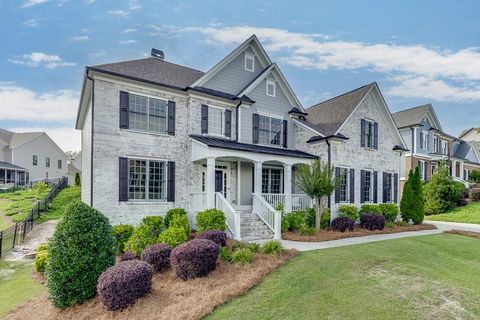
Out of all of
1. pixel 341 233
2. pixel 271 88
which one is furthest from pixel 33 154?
pixel 341 233

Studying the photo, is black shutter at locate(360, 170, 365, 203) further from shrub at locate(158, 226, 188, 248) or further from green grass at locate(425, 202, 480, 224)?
shrub at locate(158, 226, 188, 248)

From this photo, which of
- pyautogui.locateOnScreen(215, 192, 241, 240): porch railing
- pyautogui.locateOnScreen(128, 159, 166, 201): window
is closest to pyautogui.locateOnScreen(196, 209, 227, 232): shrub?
pyautogui.locateOnScreen(215, 192, 241, 240): porch railing

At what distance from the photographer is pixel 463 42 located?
15531 mm

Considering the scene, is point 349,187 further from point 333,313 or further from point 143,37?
point 143,37

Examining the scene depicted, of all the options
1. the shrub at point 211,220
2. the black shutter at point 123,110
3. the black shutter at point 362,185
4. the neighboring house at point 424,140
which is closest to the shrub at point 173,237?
the shrub at point 211,220

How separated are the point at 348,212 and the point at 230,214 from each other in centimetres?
758

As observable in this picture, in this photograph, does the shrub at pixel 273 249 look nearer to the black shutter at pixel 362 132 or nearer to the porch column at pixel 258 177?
the porch column at pixel 258 177

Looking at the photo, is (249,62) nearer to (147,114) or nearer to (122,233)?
(147,114)

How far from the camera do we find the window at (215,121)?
51.0ft

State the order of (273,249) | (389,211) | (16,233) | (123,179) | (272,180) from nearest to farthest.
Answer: (273,249), (123,179), (16,233), (272,180), (389,211)

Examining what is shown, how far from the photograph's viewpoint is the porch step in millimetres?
13266

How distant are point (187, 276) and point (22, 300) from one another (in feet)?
15.7

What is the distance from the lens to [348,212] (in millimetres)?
16953

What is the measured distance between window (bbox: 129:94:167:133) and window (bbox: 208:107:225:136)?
2341mm
